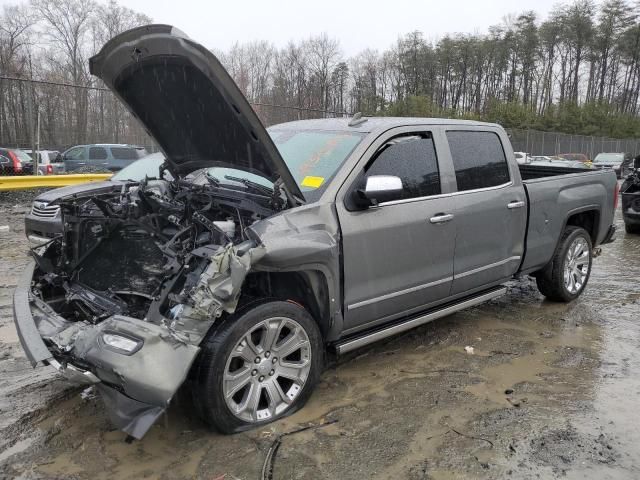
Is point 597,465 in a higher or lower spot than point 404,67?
lower

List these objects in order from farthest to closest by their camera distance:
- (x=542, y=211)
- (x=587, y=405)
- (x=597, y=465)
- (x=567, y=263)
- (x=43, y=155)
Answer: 1. (x=43, y=155)
2. (x=567, y=263)
3. (x=542, y=211)
4. (x=587, y=405)
5. (x=597, y=465)

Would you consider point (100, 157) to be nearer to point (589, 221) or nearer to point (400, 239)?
point (589, 221)

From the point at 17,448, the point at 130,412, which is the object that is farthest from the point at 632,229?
the point at 17,448

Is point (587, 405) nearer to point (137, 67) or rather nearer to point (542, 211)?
point (542, 211)

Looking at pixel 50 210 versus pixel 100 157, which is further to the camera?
pixel 100 157

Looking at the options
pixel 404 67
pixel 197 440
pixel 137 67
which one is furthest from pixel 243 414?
pixel 404 67

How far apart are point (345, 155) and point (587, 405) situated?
7.82 feet

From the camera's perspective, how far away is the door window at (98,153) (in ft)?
47.3

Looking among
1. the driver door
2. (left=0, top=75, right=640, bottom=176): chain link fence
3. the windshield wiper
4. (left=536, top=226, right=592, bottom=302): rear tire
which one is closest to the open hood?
the windshield wiper

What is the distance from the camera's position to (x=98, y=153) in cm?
1461

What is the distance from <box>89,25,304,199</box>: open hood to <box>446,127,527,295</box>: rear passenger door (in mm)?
1637

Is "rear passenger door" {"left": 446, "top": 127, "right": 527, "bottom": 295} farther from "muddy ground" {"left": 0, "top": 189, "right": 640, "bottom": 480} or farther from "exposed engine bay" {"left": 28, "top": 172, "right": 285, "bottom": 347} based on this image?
"exposed engine bay" {"left": 28, "top": 172, "right": 285, "bottom": 347}

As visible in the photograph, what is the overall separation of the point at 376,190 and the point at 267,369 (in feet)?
4.29

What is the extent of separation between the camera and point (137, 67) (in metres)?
3.17
